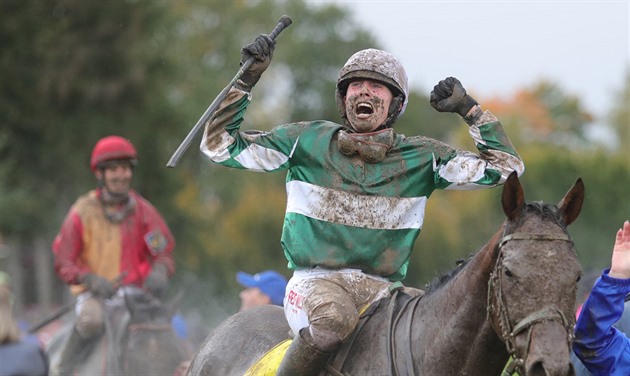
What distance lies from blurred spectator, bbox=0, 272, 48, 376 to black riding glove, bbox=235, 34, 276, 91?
332 centimetres

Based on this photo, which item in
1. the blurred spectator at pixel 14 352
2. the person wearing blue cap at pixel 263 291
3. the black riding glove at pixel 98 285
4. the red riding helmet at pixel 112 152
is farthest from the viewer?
the red riding helmet at pixel 112 152

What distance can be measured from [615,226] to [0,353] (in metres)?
24.0

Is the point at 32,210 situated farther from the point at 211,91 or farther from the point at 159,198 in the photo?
the point at 211,91

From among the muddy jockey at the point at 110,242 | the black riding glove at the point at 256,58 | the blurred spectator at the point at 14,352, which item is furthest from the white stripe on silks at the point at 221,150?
the muddy jockey at the point at 110,242

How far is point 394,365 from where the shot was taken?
5.44m

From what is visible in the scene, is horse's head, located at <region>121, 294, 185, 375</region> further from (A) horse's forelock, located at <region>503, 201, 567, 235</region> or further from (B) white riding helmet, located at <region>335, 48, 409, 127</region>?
(A) horse's forelock, located at <region>503, 201, 567, 235</region>

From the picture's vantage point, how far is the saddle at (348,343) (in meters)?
5.63

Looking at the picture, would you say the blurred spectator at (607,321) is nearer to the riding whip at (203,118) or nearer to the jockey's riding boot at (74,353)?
the riding whip at (203,118)

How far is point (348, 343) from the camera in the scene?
18.6 ft

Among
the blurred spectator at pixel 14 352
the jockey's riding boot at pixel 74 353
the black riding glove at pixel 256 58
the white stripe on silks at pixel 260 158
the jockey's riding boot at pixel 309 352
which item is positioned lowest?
the jockey's riding boot at pixel 74 353

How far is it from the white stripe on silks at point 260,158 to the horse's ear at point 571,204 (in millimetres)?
1620

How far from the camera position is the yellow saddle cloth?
19.9 ft

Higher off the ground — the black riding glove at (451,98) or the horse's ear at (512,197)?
the black riding glove at (451,98)

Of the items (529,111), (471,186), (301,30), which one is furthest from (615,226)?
(529,111)
